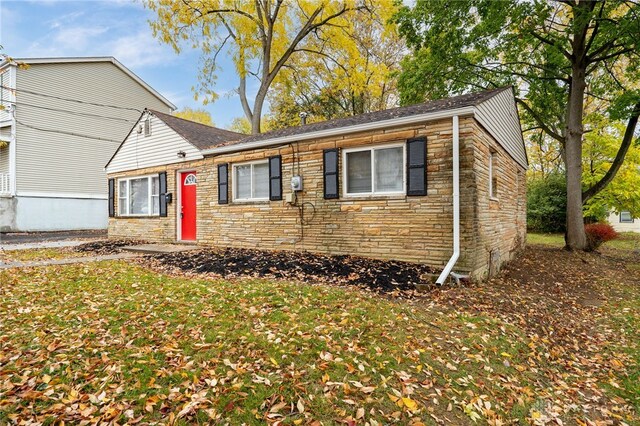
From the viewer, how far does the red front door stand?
11.4 m

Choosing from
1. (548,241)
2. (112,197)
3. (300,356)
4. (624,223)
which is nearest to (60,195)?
(112,197)

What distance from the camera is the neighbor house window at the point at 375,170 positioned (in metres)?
7.27

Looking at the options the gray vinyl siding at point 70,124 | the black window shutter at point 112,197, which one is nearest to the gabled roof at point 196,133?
the black window shutter at point 112,197

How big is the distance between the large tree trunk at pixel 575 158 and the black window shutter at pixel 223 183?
12.3m

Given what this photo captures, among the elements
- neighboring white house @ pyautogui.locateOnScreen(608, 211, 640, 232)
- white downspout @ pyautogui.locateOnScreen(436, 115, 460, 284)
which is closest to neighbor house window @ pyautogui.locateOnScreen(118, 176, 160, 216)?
white downspout @ pyautogui.locateOnScreen(436, 115, 460, 284)

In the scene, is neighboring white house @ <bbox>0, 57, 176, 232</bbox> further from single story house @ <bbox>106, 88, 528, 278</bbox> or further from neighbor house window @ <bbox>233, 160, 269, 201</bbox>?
neighbor house window @ <bbox>233, 160, 269, 201</bbox>

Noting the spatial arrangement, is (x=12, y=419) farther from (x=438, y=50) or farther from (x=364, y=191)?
(x=438, y=50)

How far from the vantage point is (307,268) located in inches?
275

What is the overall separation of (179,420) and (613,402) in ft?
13.9

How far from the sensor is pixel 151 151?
12430mm

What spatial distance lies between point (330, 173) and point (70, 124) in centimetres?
1783

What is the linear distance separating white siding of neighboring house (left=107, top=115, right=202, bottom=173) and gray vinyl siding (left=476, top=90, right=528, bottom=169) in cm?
821

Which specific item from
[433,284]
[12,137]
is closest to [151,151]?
[12,137]

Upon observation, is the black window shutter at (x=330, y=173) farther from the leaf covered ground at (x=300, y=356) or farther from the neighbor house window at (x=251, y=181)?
the leaf covered ground at (x=300, y=356)
